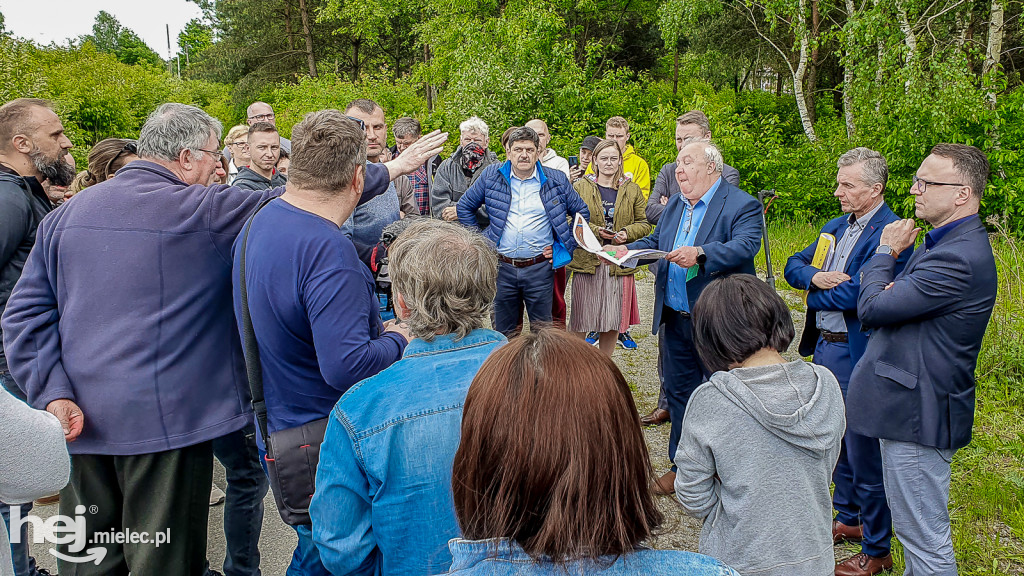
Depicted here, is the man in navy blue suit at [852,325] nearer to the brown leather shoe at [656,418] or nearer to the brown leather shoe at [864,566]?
the brown leather shoe at [864,566]

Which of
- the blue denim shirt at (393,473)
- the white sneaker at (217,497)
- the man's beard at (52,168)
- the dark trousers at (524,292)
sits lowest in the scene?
the white sneaker at (217,497)

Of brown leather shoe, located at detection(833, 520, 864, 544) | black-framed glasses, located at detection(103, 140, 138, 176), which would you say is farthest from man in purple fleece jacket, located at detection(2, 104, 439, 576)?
brown leather shoe, located at detection(833, 520, 864, 544)

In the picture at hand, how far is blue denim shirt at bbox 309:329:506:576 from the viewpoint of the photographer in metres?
1.60

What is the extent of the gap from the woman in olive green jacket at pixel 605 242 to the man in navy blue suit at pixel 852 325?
2244 mm

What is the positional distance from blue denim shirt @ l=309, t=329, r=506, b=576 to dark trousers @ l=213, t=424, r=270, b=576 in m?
1.39

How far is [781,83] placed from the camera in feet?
70.6

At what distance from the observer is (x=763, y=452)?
77.9 inches

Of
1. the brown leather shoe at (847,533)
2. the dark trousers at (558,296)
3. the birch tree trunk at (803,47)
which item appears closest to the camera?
the brown leather shoe at (847,533)

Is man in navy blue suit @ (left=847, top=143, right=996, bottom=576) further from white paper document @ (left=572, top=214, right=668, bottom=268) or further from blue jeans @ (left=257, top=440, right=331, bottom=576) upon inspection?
blue jeans @ (left=257, top=440, right=331, bottom=576)

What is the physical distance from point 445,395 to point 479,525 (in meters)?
0.54

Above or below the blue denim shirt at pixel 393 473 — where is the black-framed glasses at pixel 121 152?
above

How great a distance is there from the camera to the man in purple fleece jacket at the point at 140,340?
241cm

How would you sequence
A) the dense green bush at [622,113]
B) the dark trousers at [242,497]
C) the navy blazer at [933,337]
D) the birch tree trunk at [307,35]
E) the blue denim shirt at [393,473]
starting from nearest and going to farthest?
the blue denim shirt at [393,473] < the navy blazer at [933,337] < the dark trousers at [242,497] < the dense green bush at [622,113] < the birch tree trunk at [307,35]

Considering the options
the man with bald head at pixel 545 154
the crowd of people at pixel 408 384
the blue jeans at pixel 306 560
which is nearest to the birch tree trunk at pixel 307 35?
the man with bald head at pixel 545 154
